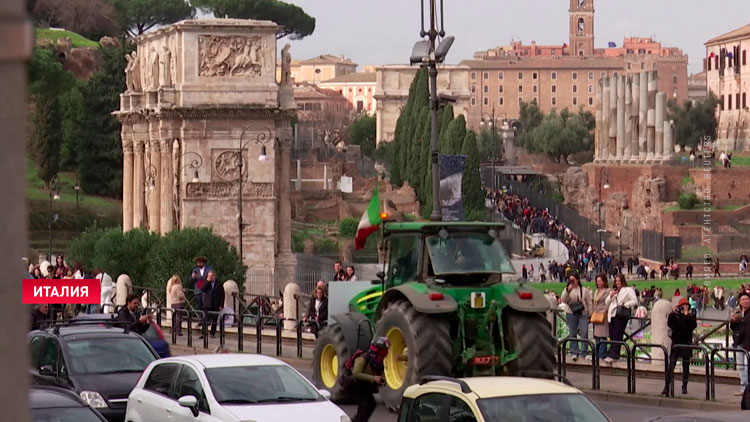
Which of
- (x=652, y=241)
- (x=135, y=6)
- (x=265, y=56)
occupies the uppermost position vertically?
(x=135, y=6)

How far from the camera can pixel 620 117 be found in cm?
11031

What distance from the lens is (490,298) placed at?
1465 centimetres

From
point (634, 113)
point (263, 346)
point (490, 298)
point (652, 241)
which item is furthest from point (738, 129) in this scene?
point (490, 298)

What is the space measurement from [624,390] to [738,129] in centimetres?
12341

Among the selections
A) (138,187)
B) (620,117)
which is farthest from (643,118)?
(138,187)

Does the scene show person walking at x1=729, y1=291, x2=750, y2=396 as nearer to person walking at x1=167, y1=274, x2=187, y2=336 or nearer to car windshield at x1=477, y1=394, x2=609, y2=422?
car windshield at x1=477, y1=394, x2=609, y2=422

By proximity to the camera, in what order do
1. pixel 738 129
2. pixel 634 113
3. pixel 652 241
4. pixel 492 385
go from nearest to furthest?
pixel 492 385
pixel 652 241
pixel 634 113
pixel 738 129

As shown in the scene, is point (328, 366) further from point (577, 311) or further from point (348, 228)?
point (348, 228)

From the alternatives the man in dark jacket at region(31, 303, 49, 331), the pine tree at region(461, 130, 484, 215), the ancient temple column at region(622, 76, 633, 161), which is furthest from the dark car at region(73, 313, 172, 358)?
the ancient temple column at region(622, 76, 633, 161)

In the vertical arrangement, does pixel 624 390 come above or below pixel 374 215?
below

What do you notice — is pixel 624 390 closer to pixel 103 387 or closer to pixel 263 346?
pixel 103 387

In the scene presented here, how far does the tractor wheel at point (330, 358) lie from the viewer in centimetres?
1576

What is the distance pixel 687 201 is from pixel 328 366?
3073 inches

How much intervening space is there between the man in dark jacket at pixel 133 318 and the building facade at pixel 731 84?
117 m
